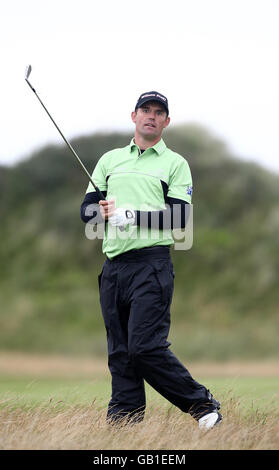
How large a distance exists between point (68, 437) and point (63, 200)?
1306 centimetres

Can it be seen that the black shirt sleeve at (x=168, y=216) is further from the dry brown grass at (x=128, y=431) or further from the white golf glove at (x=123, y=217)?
the dry brown grass at (x=128, y=431)

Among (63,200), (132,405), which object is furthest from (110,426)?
(63,200)

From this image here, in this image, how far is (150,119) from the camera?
5.31 m

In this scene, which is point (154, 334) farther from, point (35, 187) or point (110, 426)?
point (35, 187)

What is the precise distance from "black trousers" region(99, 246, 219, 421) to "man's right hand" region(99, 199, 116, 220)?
0.30 metres

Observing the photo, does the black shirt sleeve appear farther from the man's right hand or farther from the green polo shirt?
the man's right hand

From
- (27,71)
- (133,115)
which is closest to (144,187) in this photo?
(133,115)

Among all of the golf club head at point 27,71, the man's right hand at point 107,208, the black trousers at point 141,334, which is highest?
the golf club head at point 27,71

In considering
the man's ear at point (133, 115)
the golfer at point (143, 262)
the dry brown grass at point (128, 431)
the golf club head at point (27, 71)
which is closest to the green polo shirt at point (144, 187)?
the golfer at point (143, 262)

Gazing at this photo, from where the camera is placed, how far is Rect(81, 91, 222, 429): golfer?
5.10 metres

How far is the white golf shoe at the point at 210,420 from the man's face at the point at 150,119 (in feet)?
6.48

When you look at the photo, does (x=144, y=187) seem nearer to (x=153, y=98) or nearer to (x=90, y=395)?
(x=153, y=98)

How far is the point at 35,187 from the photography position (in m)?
18.1

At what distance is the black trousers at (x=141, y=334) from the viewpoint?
508cm
